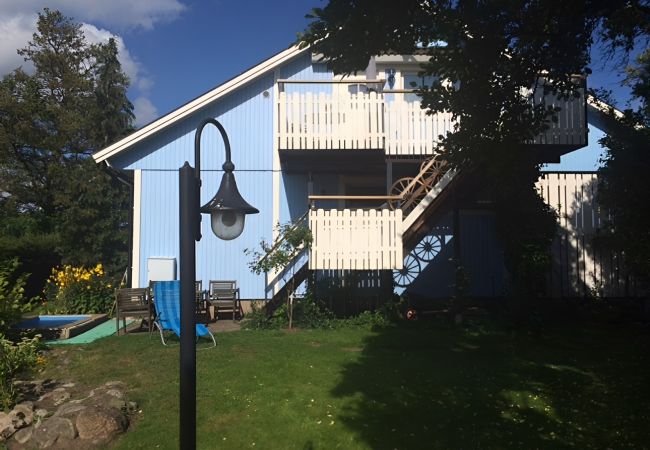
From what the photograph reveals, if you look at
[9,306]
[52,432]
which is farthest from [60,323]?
[52,432]

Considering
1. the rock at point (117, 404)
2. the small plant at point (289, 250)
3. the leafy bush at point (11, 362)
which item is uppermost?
the small plant at point (289, 250)

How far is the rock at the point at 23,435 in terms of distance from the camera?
480 cm

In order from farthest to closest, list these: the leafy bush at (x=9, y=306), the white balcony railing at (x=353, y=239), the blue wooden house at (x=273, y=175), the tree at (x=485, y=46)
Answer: the blue wooden house at (x=273, y=175)
the white balcony railing at (x=353, y=239)
the leafy bush at (x=9, y=306)
the tree at (x=485, y=46)

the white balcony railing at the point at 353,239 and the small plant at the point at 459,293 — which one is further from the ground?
the white balcony railing at the point at 353,239

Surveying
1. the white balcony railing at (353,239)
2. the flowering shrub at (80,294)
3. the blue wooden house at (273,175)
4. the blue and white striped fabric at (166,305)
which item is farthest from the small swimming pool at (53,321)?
the white balcony railing at (353,239)

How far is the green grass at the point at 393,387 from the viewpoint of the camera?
4.76 metres

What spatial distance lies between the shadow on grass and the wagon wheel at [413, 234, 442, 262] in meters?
3.89

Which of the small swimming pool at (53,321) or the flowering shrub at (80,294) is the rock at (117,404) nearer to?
the small swimming pool at (53,321)

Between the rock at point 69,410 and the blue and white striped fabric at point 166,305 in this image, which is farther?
the blue and white striped fabric at point 166,305

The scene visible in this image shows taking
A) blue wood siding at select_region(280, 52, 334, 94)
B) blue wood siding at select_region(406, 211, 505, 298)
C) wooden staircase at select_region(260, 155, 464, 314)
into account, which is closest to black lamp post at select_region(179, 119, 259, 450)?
wooden staircase at select_region(260, 155, 464, 314)

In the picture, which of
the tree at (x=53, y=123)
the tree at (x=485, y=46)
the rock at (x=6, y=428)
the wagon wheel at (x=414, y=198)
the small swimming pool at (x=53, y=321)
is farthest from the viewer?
the tree at (x=53, y=123)

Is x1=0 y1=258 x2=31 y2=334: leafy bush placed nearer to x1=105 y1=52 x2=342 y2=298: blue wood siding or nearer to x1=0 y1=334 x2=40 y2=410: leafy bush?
x1=0 y1=334 x2=40 y2=410: leafy bush

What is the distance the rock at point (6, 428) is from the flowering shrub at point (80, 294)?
313 inches

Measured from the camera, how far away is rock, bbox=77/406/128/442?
4.78 m
